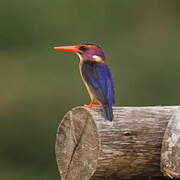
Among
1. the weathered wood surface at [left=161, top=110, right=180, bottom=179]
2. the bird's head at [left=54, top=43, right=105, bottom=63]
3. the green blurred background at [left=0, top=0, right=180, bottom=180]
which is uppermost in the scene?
the bird's head at [left=54, top=43, right=105, bottom=63]

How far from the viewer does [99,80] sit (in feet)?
23.8

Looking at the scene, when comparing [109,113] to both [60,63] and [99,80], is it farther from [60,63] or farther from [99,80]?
[60,63]

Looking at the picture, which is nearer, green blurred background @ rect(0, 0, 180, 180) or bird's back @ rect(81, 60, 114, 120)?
bird's back @ rect(81, 60, 114, 120)

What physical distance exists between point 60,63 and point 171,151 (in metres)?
14.1

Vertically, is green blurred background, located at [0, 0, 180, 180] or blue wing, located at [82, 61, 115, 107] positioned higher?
blue wing, located at [82, 61, 115, 107]

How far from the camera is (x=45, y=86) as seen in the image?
795 inches

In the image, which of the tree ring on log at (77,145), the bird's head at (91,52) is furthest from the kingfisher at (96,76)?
the tree ring on log at (77,145)

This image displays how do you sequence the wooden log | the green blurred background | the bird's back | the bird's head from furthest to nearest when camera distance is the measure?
the green blurred background, the bird's head, the bird's back, the wooden log

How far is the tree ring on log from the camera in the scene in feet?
20.3

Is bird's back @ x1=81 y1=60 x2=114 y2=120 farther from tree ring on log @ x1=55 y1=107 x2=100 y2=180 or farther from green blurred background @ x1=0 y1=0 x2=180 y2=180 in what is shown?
green blurred background @ x1=0 y1=0 x2=180 y2=180

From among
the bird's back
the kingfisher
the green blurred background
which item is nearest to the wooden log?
the kingfisher

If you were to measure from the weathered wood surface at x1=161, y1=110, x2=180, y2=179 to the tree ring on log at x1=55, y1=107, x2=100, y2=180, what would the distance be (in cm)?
44

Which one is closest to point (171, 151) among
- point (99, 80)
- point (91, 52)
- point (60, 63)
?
point (99, 80)

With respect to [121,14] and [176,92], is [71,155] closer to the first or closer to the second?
[176,92]
